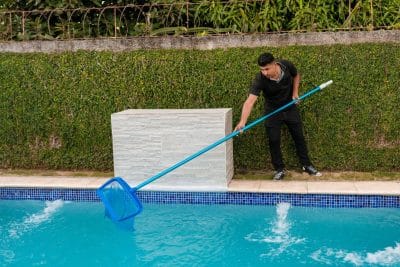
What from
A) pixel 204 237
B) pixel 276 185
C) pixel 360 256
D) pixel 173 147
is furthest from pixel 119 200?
pixel 360 256

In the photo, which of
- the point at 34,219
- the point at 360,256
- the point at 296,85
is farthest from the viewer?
the point at 296,85

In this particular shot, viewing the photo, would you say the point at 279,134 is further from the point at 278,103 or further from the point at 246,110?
the point at 246,110

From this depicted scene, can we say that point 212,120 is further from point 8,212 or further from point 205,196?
point 8,212

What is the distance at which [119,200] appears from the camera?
4922 millimetres

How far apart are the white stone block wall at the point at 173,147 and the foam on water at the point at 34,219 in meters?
0.80

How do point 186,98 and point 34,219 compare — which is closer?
point 34,219

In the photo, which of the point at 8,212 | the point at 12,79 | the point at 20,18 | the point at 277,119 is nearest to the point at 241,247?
the point at 277,119

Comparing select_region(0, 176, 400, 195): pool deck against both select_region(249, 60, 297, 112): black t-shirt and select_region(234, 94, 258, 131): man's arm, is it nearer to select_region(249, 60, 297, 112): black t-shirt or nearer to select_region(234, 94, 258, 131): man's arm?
select_region(234, 94, 258, 131): man's arm

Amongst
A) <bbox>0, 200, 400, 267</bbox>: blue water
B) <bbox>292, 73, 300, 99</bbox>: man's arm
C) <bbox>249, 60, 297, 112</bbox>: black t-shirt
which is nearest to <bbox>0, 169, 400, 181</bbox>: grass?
<bbox>0, 200, 400, 267</bbox>: blue water

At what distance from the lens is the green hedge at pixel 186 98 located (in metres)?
6.23

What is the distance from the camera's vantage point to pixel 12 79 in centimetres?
705

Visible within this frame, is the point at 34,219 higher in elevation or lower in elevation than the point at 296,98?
lower

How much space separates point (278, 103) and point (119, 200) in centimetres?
214

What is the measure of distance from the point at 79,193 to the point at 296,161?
2.61 m
